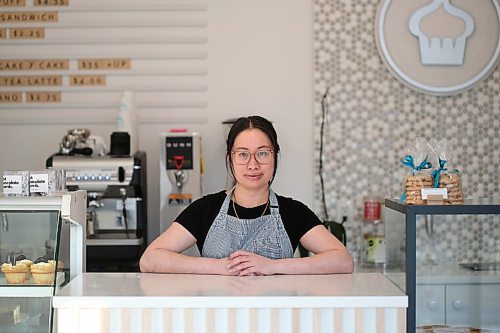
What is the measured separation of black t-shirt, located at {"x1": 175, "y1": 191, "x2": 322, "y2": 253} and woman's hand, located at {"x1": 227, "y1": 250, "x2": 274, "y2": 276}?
0.32m

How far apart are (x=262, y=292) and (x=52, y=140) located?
9.34ft

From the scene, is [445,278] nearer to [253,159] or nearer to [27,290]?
[253,159]

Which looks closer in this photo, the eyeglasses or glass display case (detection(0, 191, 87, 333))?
glass display case (detection(0, 191, 87, 333))

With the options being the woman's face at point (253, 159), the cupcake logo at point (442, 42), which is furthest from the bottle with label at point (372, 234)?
the woman's face at point (253, 159)

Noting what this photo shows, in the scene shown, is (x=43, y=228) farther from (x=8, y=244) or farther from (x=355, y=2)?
(x=355, y=2)

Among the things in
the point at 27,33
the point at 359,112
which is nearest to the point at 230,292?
the point at 359,112

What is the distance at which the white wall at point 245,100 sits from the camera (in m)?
4.65

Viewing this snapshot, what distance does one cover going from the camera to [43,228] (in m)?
2.49

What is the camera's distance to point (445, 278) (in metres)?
2.74

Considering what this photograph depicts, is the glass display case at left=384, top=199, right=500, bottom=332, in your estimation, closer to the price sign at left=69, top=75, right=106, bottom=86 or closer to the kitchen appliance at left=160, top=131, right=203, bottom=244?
the kitchen appliance at left=160, top=131, right=203, bottom=244

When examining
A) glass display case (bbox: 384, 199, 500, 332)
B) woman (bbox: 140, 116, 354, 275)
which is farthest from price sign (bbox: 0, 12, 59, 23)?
glass display case (bbox: 384, 199, 500, 332)

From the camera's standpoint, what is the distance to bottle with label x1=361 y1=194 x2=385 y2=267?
4.46 m

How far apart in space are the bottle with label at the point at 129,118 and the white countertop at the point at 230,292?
2022 mm

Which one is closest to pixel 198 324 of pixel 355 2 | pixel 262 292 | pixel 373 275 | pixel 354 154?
pixel 262 292
